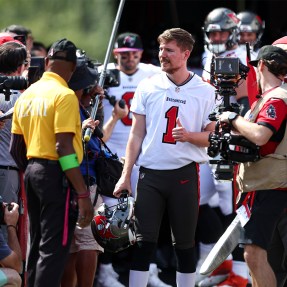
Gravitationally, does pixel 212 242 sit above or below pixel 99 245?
below

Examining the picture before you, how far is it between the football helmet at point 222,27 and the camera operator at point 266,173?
7.91 ft

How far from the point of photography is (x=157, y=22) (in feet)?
41.3

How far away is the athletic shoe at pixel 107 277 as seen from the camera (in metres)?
7.97

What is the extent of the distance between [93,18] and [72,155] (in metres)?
12.8

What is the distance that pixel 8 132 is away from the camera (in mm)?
6676

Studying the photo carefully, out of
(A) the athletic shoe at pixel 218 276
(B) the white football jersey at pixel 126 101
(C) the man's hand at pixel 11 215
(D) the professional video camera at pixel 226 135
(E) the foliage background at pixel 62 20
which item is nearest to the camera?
(D) the professional video camera at pixel 226 135

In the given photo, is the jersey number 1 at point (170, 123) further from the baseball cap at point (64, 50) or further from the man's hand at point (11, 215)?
the man's hand at point (11, 215)

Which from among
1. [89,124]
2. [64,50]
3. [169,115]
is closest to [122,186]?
[89,124]

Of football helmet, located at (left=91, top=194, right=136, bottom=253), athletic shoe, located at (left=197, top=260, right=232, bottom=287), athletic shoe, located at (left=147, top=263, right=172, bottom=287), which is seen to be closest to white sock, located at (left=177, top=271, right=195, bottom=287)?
football helmet, located at (left=91, top=194, right=136, bottom=253)

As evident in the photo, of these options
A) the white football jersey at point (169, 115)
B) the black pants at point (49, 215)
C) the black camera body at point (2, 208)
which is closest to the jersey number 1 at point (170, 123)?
the white football jersey at point (169, 115)

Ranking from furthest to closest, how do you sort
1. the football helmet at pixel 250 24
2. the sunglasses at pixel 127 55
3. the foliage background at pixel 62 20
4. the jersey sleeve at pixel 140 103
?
1. the foliage background at pixel 62 20
2. the football helmet at pixel 250 24
3. the sunglasses at pixel 127 55
4. the jersey sleeve at pixel 140 103

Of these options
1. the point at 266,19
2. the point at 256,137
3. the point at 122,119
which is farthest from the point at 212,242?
the point at 266,19

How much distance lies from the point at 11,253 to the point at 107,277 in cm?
234

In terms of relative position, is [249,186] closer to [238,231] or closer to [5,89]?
[238,231]
